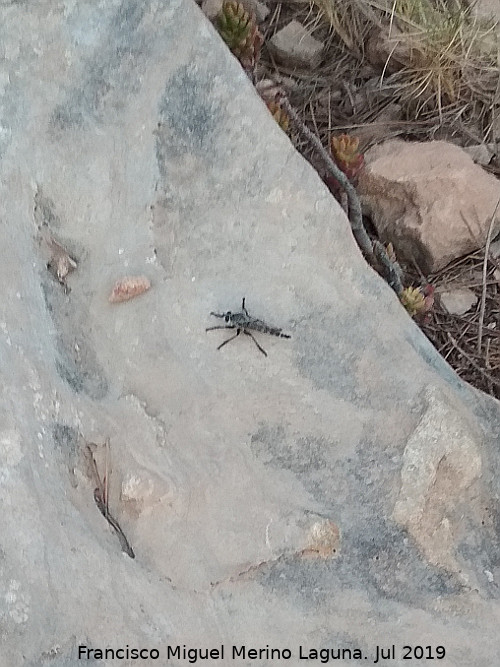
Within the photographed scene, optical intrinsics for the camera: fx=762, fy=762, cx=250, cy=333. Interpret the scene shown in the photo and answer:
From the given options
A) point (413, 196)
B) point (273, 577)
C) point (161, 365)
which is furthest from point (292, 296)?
point (413, 196)

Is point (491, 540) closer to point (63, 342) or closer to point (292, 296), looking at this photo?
point (292, 296)

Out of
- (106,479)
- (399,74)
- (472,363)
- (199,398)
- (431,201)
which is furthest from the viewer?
(399,74)

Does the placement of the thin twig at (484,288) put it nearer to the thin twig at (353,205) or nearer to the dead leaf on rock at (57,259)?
the thin twig at (353,205)

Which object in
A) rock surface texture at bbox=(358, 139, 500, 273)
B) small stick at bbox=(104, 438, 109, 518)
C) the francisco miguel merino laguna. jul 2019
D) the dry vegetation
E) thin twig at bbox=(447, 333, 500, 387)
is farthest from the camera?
the dry vegetation

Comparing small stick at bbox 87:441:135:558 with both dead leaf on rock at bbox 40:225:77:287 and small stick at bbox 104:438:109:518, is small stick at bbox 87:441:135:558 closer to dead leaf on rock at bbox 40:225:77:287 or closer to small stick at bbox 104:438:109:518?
small stick at bbox 104:438:109:518

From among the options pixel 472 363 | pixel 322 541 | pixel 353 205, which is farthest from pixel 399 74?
pixel 322 541

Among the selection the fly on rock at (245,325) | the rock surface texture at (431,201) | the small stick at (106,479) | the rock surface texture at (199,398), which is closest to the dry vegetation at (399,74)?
the rock surface texture at (431,201)

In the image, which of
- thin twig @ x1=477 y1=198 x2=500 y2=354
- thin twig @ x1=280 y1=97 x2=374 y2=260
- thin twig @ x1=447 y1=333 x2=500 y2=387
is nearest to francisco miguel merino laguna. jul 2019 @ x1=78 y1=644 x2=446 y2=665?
thin twig @ x1=447 y1=333 x2=500 y2=387

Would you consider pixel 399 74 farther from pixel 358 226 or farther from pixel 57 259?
pixel 57 259
